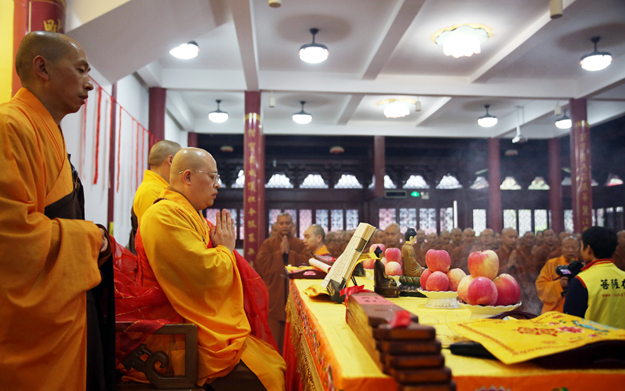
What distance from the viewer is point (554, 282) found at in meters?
4.20

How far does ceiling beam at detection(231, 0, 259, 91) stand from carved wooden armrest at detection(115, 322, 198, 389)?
3.55 metres

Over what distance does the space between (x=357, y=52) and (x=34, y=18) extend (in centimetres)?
444

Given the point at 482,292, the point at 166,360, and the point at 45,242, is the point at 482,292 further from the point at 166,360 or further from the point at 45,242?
the point at 45,242

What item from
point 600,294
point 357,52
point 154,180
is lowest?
point 600,294

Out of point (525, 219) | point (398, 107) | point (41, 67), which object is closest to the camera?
point (41, 67)

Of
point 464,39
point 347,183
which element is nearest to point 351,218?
point 347,183

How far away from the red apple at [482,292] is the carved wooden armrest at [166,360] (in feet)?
3.74

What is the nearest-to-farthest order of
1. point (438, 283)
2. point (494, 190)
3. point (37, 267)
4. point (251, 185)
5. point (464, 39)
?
point (37, 267)
point (438, 283)
point (464, 39)
point (251, 185)
point (494, 190)

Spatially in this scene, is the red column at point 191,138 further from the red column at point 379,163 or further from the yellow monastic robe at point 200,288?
the yellow monastic robe at point 200,288

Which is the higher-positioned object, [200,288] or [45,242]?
[45,242]

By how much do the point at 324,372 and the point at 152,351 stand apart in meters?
1.01

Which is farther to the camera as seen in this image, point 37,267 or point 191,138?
point 191,138

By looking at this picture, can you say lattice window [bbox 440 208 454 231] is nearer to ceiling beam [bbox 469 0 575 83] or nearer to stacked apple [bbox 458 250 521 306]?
ceiling beam [bbox 469 0 575 83]

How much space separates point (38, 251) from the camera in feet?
4.42
